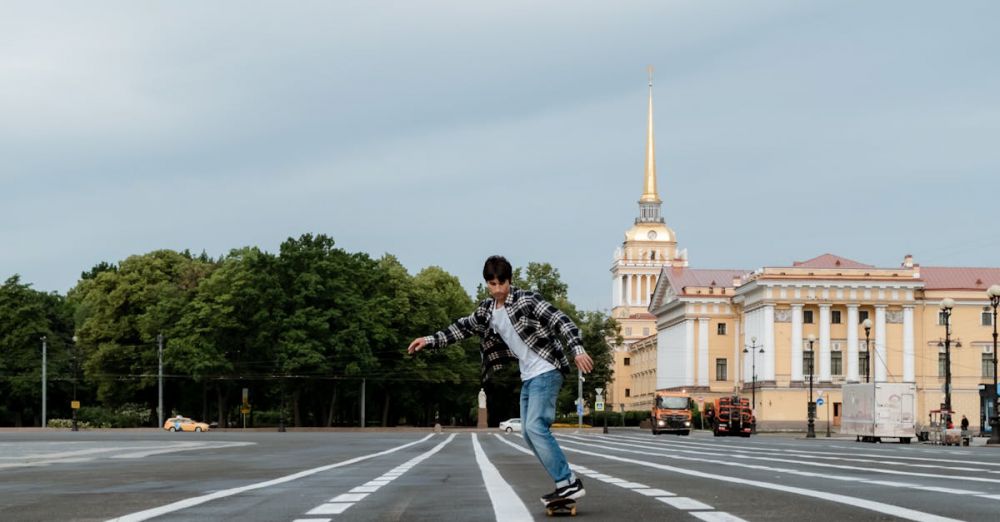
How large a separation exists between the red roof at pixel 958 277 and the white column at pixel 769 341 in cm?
1492

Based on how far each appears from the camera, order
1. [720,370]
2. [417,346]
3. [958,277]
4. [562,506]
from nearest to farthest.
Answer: [562,506] → [417,346] → [958,277] → [720,370]

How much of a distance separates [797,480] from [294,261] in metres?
85.5

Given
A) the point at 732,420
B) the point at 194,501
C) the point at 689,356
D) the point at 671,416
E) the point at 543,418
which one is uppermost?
the point at 689,356

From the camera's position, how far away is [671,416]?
8544 centimetres

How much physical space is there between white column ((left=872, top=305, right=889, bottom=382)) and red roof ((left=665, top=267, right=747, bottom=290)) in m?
24.3

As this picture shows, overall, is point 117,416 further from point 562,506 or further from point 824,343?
point 562,506

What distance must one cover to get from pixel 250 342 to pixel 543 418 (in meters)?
90.7

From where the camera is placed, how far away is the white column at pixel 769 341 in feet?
401

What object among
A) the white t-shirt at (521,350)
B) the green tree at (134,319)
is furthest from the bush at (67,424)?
the white t-shirt at (521,350)

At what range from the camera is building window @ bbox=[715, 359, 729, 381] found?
138 m

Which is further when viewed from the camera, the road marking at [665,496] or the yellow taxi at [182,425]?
the yellow taxi at [182,425]

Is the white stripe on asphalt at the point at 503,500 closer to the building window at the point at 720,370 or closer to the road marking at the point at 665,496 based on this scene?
the road marking at the point at 665,496

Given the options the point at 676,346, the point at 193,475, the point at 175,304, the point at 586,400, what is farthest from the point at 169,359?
the point at 193,475

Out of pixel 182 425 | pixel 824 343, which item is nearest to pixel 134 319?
pixel 182 425
